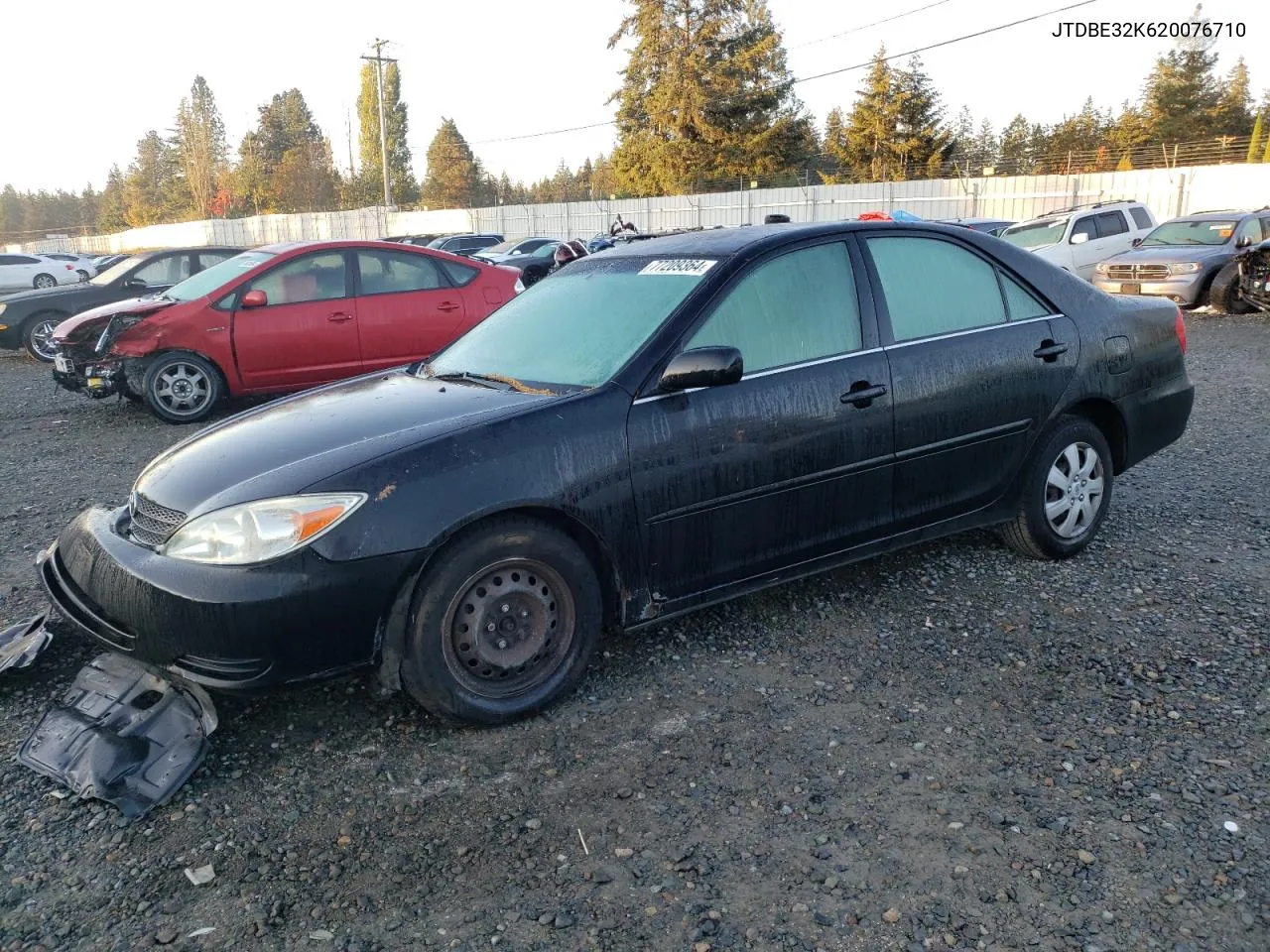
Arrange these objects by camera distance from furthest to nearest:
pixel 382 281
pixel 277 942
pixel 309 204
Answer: pixel 309 204, pixel 382 281, pixel 277 942

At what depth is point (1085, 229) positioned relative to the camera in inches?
671

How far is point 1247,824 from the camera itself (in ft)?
8.73

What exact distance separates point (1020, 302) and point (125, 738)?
3911 millimetres

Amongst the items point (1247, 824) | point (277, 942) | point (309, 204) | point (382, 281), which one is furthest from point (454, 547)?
point (309, 204)

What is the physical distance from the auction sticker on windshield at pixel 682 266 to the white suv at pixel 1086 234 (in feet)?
47.3

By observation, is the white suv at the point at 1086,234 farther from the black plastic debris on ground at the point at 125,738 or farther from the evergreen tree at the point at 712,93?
the evergreen tree at the point at 712,93

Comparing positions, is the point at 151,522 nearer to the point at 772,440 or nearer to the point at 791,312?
the point at 772,440

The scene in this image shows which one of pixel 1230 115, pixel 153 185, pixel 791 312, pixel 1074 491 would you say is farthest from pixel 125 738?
pixel 153 185

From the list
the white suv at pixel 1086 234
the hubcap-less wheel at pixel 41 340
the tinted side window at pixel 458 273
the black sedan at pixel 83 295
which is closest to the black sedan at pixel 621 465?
the tinted side window at pixel 458 273

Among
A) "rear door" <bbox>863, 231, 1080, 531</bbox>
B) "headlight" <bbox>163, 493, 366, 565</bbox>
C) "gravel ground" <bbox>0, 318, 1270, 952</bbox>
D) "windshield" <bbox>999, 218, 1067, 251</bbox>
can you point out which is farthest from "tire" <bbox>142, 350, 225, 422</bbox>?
"windshield" <bbox>999, 218, 1067, 251</bbox>

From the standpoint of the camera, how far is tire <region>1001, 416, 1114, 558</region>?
4473 millimetres

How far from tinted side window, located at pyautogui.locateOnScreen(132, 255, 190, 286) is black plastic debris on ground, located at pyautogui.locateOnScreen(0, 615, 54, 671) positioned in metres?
10.7

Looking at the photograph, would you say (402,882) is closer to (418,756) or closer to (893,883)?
(418,756)

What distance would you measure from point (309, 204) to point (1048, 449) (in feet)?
259
